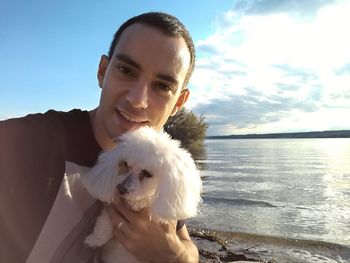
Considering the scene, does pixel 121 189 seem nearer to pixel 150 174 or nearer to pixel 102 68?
pixel 150 174

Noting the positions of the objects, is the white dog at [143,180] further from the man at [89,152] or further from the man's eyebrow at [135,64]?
the man's eyebrow at [135,64]

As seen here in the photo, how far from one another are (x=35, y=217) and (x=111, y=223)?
660mm

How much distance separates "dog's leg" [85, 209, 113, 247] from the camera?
231 cm

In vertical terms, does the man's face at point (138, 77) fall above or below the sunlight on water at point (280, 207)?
A: above

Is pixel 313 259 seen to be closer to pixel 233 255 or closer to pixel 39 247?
pixel 233 255

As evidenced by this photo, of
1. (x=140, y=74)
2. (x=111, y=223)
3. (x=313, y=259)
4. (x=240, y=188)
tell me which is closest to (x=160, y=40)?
(x=140, y=74)

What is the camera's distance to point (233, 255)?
760 centimetres

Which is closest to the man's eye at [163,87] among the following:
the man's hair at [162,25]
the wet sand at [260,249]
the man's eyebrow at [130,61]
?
the man's eyebrow at [130,61]

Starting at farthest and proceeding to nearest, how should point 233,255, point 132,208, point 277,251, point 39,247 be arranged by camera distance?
point 277,251, point 233,255, point 132,208, point 39,247

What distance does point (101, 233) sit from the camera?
238 cm

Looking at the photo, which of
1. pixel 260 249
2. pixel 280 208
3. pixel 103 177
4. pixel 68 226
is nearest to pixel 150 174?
pixel 103 177

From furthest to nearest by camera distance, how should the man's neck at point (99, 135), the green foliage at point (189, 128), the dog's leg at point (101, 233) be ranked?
the green foliage at point (189, 128), the man's neck at point (99, 135), the dog's leg at point (101, 233)

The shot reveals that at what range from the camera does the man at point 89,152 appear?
1.85 metres

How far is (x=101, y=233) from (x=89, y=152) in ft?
1.59
